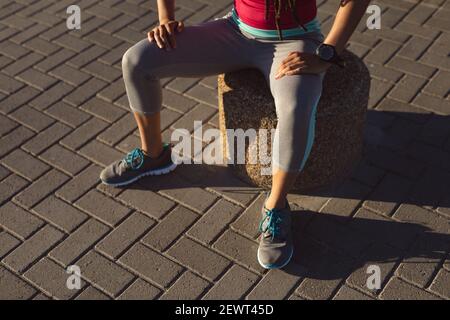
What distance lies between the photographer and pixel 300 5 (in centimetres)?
324

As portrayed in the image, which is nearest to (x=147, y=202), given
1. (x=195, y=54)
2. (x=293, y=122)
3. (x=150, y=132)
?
(x=150, y=132)

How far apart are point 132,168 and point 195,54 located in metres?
0.82

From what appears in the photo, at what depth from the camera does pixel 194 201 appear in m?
3.61

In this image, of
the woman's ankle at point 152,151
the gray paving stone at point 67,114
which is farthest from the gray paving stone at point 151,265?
the gray paving stone at point 67,114

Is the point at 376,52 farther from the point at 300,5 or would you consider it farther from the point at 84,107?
the point at 84,107

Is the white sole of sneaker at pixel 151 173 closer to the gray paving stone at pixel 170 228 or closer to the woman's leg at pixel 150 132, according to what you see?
the woman's leg at pixel 150 132

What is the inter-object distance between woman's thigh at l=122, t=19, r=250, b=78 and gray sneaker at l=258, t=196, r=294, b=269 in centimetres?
84

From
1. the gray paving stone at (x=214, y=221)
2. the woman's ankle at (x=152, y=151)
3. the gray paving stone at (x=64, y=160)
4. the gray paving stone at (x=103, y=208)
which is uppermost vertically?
the woman's ankle at (x=152, y=151)

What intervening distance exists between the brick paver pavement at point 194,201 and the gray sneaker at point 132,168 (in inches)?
2.4

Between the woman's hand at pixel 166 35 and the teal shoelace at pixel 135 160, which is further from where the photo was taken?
the teal shoelace at pixel 135 160

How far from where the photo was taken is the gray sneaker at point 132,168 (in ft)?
12.2

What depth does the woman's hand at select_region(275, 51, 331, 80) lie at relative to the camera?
310 centimetres
